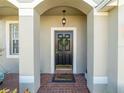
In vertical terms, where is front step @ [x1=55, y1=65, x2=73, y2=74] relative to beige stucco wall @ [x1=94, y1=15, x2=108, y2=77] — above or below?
below

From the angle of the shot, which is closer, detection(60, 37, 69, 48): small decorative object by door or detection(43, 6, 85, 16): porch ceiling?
detection(43, 6, 85, 16): porch ceiling

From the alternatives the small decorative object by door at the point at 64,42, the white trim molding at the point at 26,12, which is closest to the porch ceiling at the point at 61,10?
the small decorative object by door at the point at 64,42

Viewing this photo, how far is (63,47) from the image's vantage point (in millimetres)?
10922

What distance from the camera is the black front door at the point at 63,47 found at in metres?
10.7

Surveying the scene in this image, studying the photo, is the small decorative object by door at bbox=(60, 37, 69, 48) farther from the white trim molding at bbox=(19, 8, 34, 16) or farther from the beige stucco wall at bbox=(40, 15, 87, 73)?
the white trim molding at bbox=(19, 8, 34, 16)

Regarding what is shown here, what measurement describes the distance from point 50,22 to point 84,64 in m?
2.94

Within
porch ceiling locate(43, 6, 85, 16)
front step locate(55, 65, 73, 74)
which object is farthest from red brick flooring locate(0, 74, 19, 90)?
porch ceiling locate(43, 6, 85, 16)

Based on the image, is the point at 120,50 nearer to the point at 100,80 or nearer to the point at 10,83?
the point at 100,80

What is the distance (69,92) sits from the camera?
7.01 metres

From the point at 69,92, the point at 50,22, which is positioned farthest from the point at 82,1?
the point at 50,22

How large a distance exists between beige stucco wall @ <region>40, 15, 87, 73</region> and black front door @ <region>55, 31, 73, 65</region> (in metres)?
0.46

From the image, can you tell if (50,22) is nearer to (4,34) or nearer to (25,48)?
(4,34)

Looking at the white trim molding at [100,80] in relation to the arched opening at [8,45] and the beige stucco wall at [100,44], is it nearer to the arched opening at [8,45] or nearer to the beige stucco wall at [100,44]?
the beige stucco wall at [100,44]

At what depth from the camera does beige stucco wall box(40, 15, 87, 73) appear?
10.5 meters
